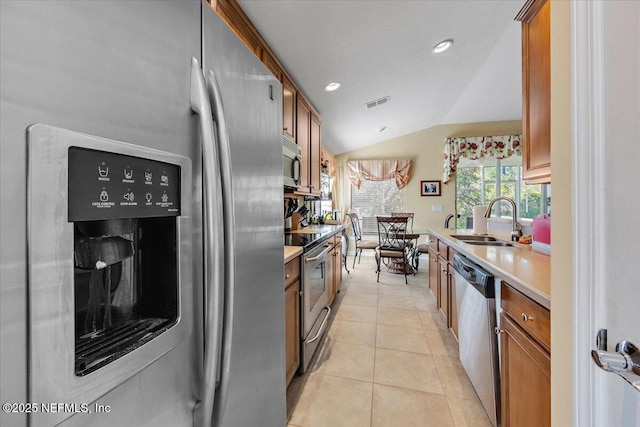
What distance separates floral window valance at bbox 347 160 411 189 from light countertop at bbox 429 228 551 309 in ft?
13.5

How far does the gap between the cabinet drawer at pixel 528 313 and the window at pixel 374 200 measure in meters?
4.95

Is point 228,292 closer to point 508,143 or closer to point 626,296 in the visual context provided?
point 626,296

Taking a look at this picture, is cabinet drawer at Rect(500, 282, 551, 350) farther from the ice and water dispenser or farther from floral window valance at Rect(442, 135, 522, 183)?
floral window valance at Rect(442, 135, 522, 183)

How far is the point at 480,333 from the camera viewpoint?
1436mm

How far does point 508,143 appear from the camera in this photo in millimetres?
5348

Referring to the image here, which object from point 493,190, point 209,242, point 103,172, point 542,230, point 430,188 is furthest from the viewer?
point 430,188

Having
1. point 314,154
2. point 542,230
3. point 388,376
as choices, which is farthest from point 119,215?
point 314,154

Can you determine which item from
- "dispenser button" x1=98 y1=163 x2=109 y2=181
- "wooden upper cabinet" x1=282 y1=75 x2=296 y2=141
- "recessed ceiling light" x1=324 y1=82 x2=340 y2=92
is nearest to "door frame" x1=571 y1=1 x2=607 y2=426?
"dispenser button" x1=98 y1=163 x2=109 y2=181

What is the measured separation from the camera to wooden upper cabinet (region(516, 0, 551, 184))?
4.31ft

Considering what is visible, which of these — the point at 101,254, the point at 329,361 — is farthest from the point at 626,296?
the point at 329,361

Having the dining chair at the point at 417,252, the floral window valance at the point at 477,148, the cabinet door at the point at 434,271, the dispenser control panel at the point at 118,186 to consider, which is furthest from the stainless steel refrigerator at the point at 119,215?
the floral window valance at the point at 477,148

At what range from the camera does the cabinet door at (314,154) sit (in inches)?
122

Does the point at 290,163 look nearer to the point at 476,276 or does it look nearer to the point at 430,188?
the point at 476,276

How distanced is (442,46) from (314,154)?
1697mm
